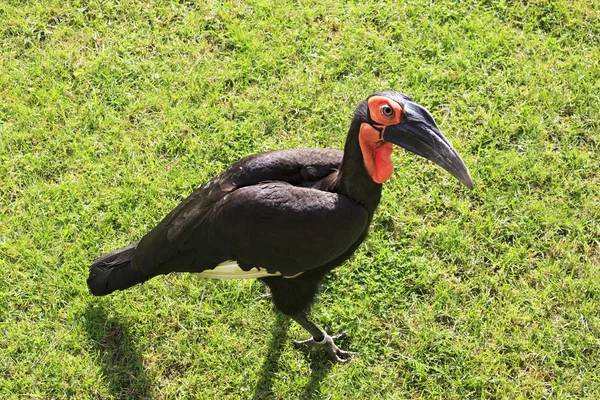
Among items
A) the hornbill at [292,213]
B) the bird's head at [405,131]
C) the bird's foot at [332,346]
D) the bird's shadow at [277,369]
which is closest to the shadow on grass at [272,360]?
the bird's shadow at [277,369]

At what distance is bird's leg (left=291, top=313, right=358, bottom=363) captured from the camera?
3.91 m

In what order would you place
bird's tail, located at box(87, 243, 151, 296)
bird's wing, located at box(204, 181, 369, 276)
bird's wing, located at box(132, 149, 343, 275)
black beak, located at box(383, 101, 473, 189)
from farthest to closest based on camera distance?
1. bird's tail, located at box(87, 243, 151, 296)
2. bird's wing, located at box(132, 149, 343, 275)
3. bird's wing, located at box(204, 181, 369, 276)
4. black beak, located at box(383, 101, 473, 189)

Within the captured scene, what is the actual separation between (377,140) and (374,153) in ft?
0.25

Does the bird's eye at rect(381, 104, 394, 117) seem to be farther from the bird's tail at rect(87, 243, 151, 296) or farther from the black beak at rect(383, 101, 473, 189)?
the bird's tail at rect(87, 243, 151, 296)

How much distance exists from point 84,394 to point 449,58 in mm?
3574

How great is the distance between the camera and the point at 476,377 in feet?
12.9

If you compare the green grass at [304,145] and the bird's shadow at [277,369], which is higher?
the green grass at [304,145]

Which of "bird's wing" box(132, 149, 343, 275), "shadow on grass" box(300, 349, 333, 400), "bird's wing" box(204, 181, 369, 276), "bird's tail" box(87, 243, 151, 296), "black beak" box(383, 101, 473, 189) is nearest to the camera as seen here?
"black beak" box(383, 101, 473, 189)

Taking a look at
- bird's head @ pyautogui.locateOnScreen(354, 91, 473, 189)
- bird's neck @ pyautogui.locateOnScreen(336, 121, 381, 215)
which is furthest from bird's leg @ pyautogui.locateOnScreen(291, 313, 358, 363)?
bird's head @ pyautogui.locateOnScreen(354, 91, 473, 189)

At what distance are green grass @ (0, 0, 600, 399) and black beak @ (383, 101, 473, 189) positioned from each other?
4.41ft

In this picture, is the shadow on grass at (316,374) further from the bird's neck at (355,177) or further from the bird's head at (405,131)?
the bird's head at (405,131)

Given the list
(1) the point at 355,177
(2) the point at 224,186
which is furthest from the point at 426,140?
(2) the point at 224,186

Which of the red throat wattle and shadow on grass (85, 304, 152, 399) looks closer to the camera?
the red throat wattle

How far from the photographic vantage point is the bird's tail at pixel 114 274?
3844mm
